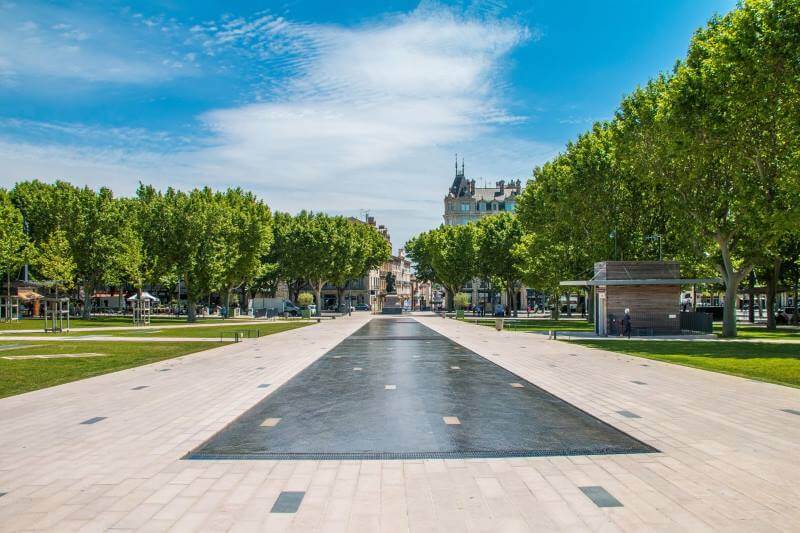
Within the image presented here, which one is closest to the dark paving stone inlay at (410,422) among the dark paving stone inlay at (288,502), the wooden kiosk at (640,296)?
the dark paving stone inlay at (288,502)

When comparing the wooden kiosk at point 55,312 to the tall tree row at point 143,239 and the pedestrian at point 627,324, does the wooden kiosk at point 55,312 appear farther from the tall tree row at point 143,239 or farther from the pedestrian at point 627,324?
the pedestrian at point 627,324

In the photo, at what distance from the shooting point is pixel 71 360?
2192 cm

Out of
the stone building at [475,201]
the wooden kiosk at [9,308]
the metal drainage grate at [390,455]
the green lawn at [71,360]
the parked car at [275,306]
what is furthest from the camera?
the stone building at [475,201]

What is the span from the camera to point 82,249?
63188 millimetres

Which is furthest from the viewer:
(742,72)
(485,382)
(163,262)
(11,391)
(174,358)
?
(163,262)

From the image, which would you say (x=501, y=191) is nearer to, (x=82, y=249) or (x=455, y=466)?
(x=82, y=249)

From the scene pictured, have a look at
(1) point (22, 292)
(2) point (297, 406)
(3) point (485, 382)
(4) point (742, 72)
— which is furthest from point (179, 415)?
(1) point (22, 292)

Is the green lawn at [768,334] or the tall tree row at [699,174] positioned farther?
the green lawn at [768,334]

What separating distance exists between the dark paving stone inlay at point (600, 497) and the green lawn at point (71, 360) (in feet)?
43.9

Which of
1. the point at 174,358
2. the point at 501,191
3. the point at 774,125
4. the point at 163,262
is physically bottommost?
the point at 174,358

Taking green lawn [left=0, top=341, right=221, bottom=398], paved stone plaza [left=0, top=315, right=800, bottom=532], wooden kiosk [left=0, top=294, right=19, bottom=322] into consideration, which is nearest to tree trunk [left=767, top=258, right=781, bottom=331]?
paved stone plaza [left=0, top=315, right=800, bottom=532]

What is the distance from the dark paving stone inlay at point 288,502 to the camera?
656cm

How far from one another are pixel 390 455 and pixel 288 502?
2.39 meters

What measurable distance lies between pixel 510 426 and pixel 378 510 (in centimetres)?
496
